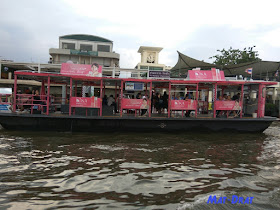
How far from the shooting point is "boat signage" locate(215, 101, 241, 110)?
10.9 meters

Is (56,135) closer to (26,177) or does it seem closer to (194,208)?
(26,177)

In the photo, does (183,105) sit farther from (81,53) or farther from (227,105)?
(81,53)

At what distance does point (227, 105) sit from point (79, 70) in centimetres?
726

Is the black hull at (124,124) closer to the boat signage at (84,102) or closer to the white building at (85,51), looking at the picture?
the boat signage at (84,102)

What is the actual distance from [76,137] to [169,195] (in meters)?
5.92

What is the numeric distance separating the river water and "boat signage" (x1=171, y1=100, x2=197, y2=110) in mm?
2349

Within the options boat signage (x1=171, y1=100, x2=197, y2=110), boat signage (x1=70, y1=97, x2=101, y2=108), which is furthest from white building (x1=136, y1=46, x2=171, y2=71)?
boat signage (x1=70, y1=97, x2=101, y2=108)

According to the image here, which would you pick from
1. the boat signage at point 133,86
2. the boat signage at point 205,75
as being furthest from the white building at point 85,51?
the boat signage at point 205,75

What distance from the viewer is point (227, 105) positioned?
1099 cm

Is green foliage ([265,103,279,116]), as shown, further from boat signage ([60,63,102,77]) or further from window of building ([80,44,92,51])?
window of building ([80,44,92,51])

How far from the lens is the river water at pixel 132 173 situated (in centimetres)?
379

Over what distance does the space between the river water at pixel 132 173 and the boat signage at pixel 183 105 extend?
235cm

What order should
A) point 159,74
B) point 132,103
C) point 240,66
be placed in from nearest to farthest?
point 132,103
point 159,74
point 240,66

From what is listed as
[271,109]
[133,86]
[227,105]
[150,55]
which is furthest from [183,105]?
[150,55]
